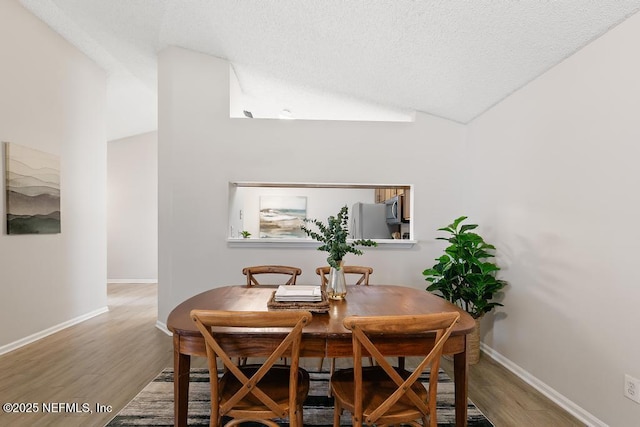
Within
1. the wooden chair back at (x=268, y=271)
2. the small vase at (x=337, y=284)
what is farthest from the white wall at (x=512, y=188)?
the small vase at (x=337, y=284)

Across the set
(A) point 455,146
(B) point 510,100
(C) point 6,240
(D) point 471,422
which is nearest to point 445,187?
(A) point 455,146

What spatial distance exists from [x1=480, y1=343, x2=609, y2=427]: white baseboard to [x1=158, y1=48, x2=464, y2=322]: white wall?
1.00m

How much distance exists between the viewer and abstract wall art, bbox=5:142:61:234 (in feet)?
10.1

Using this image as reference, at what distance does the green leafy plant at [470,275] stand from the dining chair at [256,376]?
5.67 feet

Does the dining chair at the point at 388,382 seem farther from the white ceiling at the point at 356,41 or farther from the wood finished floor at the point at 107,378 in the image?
the white ceiling at the point at 356,41

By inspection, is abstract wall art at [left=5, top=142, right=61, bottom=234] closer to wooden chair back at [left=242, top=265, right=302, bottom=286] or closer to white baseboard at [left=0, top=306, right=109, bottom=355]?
white baseboard at [left=0, top=306, right=109, bottom=355]

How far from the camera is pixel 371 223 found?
13.4ft

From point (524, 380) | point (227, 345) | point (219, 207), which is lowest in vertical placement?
point (524, 380)

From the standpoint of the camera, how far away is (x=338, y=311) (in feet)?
5.78

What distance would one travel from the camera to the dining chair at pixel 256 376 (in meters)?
1.30

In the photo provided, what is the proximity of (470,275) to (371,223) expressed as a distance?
1.51 m

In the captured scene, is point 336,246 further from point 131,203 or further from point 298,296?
point 131,203

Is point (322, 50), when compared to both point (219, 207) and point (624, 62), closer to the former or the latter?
point (219, 207)

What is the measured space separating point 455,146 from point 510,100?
835 millimetres
